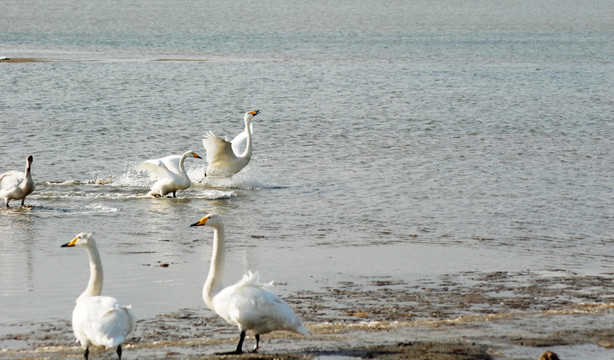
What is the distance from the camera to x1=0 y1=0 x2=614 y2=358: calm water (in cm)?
1070

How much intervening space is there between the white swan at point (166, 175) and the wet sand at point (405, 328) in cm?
581

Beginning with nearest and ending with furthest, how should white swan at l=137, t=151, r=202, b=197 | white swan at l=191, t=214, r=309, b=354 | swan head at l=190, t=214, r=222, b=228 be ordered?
white swan at l=191, t=214, r=309, b=354 < swan head at l=190, t=214, r=222, b=228 < white swan at l=137, t=151, r=202, b=197

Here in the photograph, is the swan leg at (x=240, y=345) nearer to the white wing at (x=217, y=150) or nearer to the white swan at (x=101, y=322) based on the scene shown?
the white swan at (x=101, y=322)

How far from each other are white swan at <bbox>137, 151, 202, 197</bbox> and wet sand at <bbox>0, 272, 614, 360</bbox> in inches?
229

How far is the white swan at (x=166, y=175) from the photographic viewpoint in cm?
1488

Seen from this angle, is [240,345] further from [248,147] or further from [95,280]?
[248,147]

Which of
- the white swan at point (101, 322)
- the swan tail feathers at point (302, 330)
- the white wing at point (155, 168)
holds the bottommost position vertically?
the swan tail feathers at point (302, 330)

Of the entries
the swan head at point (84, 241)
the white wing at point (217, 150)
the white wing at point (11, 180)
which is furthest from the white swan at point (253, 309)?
the white wing at point (217, 150)

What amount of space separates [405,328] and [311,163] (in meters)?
9.97

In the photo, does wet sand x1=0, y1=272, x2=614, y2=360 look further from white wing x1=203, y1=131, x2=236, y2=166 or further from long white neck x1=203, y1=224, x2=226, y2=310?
white wing x1=203, y1=131, x2=236, y2=166

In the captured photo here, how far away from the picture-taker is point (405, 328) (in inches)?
314

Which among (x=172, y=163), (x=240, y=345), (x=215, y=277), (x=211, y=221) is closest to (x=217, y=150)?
(x=172, y=163)

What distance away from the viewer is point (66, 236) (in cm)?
1222

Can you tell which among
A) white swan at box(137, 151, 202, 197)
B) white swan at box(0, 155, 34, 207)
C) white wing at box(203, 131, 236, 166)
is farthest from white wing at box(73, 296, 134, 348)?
white wing at box(203, 131, 236, 166)
